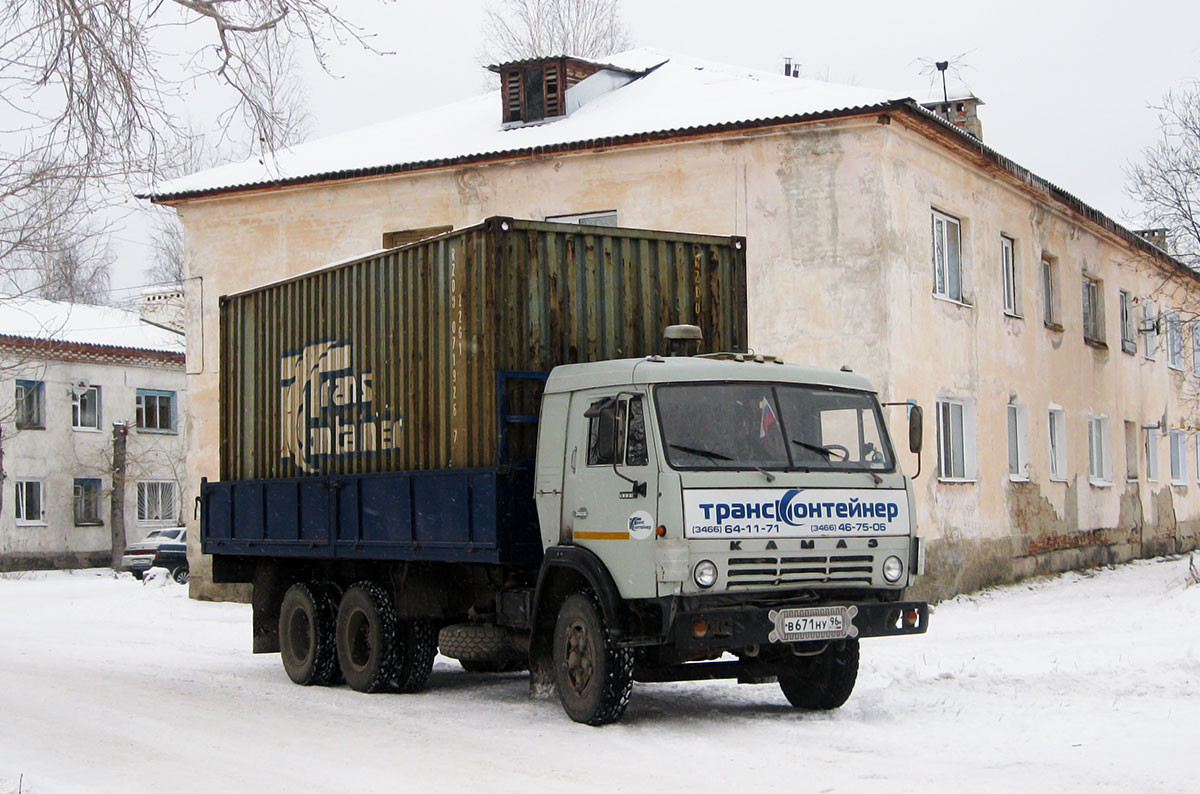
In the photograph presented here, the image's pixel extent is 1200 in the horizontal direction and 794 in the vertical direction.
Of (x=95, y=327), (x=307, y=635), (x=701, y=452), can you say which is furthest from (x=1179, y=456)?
(x=95, y=327)

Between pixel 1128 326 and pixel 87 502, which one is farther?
pixel 87 502

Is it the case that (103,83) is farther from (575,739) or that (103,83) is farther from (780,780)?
(780,780)

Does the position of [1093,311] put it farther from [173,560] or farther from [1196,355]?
[173,560]

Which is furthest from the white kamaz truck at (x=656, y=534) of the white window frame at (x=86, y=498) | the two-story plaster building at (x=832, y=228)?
the white window frame at (x=86, y=498)

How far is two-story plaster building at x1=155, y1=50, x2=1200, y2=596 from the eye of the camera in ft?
62.5

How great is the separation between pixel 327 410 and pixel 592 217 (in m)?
9.11

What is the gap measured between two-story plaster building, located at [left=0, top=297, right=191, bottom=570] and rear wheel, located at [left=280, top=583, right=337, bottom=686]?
2631 centimetres

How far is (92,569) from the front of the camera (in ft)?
134

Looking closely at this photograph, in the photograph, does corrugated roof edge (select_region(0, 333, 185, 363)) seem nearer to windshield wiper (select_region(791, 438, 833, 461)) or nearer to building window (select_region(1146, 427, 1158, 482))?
building window (select_region(1146, 427, 1158, 482))

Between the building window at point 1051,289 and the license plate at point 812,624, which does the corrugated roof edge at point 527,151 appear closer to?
the building window at point 1051,289

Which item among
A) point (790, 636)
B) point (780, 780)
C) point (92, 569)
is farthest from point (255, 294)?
point (92, 569)

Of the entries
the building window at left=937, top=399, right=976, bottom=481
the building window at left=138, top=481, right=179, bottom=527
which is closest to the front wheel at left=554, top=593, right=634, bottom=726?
the building window at left=937, top=399, right=976, bottom=481

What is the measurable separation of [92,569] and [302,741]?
34078mm

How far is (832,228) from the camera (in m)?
19.0
